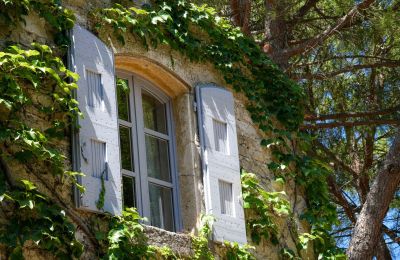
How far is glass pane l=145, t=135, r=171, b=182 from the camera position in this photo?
21.2ft

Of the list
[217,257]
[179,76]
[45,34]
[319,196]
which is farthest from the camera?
[319,196]

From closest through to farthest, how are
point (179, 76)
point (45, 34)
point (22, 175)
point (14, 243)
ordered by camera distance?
1. point (14, 243)
2. point (22, 175)
3. point (45, 34)
4. point (179, 76)

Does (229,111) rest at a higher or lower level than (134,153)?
higher

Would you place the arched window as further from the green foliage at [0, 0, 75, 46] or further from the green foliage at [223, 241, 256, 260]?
the green foliage at [0, 0, 75, 46]

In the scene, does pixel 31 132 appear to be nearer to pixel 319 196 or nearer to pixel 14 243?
pixel 14 243

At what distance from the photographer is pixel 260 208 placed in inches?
269

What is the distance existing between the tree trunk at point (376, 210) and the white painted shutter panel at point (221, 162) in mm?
1488

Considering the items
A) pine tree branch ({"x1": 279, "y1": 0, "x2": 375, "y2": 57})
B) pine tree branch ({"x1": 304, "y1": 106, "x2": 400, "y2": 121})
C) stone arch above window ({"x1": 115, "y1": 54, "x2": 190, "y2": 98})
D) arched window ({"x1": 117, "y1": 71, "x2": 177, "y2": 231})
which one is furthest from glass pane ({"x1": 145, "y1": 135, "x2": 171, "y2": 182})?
pine tree branch ({"x1": 279, "y1": 0, "x2": 375, "y2": 57})

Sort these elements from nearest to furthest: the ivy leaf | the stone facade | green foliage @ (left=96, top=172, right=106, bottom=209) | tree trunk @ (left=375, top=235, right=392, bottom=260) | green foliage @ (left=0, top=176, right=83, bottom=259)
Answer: green foliage @ (left=0, top=176, right=83, bottom=259) → the ivy leaf → green foliage @ (left=96, top=172, right=106, bottom=209) → the stone facade → tree trunk @ (left=375, top=235, right=392, bottom=260)

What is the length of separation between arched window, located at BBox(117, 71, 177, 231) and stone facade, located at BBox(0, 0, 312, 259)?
0.24 ft

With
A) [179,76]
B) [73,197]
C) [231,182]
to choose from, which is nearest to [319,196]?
[231,182]

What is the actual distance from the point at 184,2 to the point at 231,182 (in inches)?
57.7

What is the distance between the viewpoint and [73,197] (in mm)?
5469

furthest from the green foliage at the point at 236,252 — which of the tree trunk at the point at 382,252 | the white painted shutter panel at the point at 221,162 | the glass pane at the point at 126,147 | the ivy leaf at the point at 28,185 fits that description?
the tree trunk at the point at 382,252
